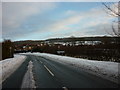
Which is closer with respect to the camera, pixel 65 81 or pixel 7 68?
pixel 65 81

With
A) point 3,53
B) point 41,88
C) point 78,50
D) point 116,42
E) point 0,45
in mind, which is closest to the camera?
point 41,88

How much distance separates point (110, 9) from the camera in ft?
52.5

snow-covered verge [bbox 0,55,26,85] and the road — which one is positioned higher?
the road

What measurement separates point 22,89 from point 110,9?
29.5 ft

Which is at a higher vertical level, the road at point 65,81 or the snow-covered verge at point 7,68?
the road at point 65,81

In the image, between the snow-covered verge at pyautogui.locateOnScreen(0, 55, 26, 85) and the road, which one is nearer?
the road

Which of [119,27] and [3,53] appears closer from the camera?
[119,27]

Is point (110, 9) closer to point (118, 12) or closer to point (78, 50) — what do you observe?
point (118, 12)

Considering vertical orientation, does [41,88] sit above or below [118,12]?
below

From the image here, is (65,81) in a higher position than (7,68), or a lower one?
higher

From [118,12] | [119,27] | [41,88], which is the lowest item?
[41,88]

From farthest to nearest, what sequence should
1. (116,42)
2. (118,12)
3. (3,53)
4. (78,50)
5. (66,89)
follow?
(78,50), (3,53), (116,42), (118,12), (66,89)

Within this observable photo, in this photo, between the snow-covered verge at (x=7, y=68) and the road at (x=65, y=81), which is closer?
the road at (x=65, y=81)

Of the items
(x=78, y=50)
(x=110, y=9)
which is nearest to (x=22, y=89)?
(x=110, y=9)
